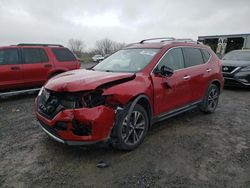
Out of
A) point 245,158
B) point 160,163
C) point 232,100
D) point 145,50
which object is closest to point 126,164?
point 160,163

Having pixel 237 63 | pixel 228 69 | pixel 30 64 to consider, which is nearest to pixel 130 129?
pixel 30 64

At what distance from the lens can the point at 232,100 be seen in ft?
22.9

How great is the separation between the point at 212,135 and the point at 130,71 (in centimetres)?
202

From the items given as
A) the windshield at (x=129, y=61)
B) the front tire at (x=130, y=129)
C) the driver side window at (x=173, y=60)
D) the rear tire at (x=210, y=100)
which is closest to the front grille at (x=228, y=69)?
the rear tire at (x=210, y=100)

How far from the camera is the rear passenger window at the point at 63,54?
25.7 feet

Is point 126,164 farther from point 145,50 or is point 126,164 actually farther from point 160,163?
point 145,50

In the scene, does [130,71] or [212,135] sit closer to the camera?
[130,71]

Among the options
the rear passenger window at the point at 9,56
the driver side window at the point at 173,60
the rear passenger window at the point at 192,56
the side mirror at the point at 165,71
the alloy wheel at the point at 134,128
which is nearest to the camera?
the alloy wheel at the point at 134,128

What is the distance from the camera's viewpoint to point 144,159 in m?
3.24

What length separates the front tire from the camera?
10.4 ft

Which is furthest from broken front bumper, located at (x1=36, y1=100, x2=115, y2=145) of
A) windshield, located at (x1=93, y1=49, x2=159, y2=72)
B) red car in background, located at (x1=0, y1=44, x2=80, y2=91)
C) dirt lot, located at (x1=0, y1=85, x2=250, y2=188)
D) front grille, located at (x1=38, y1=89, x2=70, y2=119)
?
red car in background, located at (x1=0, y1=44, x2=80, y2=91)

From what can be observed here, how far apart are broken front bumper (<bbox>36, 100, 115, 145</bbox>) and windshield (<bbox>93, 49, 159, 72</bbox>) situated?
121cm

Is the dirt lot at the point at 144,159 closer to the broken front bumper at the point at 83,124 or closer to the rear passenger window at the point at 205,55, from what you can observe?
the broken front bumper at the point at 83,124

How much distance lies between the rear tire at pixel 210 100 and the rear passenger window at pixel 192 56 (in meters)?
0.78
